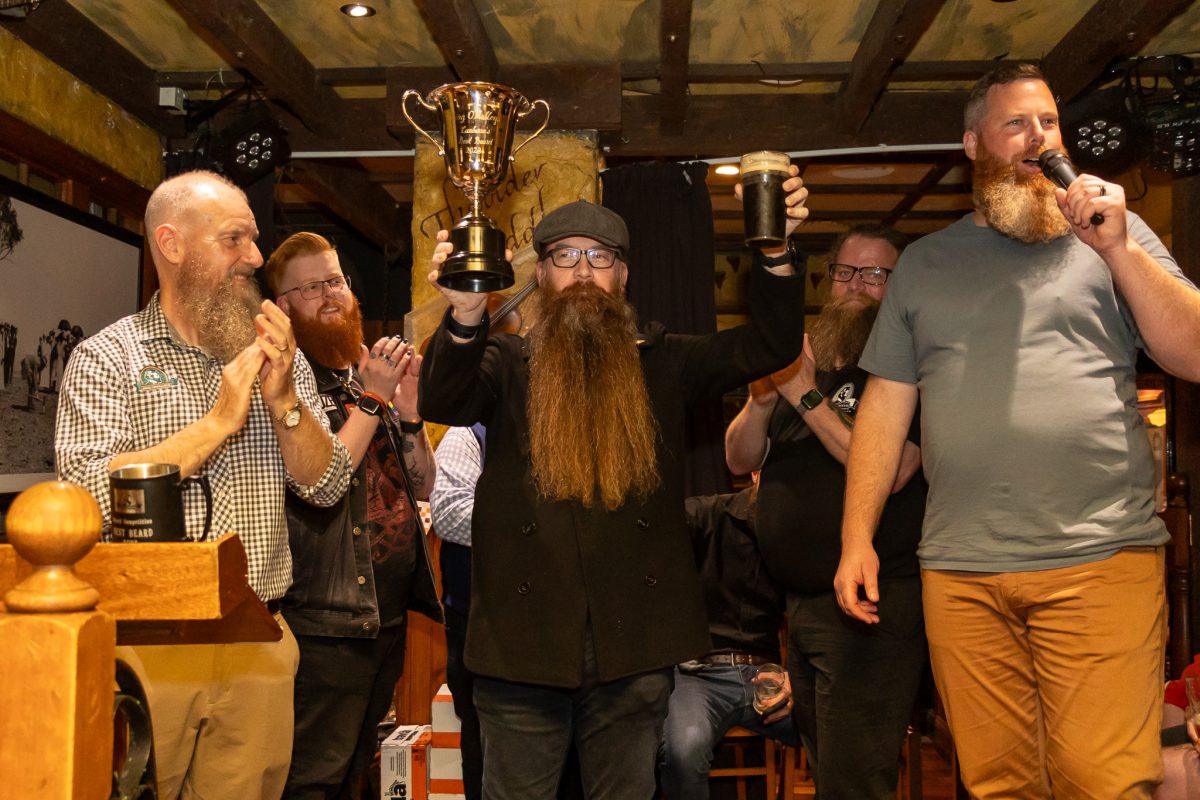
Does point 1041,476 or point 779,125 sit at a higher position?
point 779,125

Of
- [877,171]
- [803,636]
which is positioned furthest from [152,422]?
[877,171]

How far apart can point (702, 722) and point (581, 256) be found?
77.8 inches

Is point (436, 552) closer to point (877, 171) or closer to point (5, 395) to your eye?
point (5, 395)

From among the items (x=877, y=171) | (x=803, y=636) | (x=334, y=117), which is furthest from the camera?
(x=877, y=171)

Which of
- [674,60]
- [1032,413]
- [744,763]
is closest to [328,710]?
[1032,413]

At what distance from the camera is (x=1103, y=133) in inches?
197

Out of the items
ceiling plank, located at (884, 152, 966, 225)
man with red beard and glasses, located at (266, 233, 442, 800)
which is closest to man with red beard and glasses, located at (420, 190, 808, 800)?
man with red beard and glasses, located at (266, 233, 442, 800)

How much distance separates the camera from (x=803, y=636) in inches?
112

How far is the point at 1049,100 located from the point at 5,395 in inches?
156

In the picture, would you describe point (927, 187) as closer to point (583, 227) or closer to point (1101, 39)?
point (1101, 39)

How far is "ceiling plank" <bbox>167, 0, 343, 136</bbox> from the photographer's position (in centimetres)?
443

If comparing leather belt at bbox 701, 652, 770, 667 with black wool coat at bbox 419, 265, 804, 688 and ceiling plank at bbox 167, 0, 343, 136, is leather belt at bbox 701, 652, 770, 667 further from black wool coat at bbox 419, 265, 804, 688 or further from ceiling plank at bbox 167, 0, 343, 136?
ceiling plank at bbox 167, 0, 343, 136

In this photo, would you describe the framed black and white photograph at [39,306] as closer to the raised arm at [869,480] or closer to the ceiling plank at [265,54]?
the ceiling plank at [265,54]

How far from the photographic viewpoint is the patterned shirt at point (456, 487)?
10.9ft
